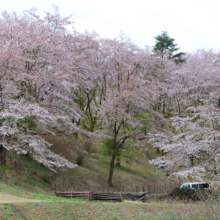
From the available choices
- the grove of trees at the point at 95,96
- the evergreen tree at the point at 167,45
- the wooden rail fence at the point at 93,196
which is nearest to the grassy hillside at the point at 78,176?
the grove of trees at the point at 95,96

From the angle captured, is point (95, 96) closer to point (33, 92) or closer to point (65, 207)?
point (33, 92)

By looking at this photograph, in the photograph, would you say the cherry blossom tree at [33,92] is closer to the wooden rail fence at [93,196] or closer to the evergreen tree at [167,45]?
the wooden rail fence at [93,196]

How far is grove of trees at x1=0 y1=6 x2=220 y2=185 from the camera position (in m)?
14.0

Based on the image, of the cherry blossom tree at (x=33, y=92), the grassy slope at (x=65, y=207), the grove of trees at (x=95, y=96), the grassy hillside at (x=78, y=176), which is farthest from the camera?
the grassy hillside at (x=78, y=176)

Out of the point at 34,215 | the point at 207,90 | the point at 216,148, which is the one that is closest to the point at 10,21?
the point at 34,215

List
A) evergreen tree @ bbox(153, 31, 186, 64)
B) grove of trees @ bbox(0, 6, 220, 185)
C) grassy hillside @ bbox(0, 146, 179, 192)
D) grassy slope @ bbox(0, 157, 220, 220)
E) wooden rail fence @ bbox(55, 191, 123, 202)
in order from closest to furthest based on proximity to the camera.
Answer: grassy slope @ bbox(0, 157, 220, 220)
grove of trees @ bbox(0, 6, 220, 185)
wooden rail fence @ bbox(55, 191, 123, 202)
grassy hillside @ bbox(0, 146, 179, 192)
evergreen tree @ bbox(153, 31, 186, 64)

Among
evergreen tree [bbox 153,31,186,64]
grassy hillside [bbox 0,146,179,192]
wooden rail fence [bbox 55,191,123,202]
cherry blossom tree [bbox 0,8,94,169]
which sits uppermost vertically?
evergreen tree [bbox 153,31,186,64]

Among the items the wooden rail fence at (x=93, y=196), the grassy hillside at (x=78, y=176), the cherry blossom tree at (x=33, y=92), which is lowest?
the wooden rail fence at (x=93, y=196)

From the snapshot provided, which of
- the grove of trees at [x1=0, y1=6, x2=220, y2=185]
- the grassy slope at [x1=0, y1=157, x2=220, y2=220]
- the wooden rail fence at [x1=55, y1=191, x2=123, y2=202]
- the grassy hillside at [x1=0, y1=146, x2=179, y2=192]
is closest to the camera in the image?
the grassy slope at [x1=0, y1=157, x2=220, y2=220]

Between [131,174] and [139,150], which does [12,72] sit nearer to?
[139,150]

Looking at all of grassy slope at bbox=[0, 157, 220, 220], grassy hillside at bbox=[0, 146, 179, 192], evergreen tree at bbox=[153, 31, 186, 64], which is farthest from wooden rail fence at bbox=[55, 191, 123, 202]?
evergreen tree at bbox=[153, 31, 186, 64]

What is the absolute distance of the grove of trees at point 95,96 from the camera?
552 inches

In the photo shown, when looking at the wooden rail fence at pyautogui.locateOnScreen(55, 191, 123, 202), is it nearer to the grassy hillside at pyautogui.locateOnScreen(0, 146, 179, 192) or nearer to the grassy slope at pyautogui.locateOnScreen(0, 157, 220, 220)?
the grassy slope at pyautogui.locateOnScreen(0, 157, 220, 220)

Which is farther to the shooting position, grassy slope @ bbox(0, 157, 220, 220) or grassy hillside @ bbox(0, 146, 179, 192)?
grassy hillside @ bbox(0, 146, 179, 192)
